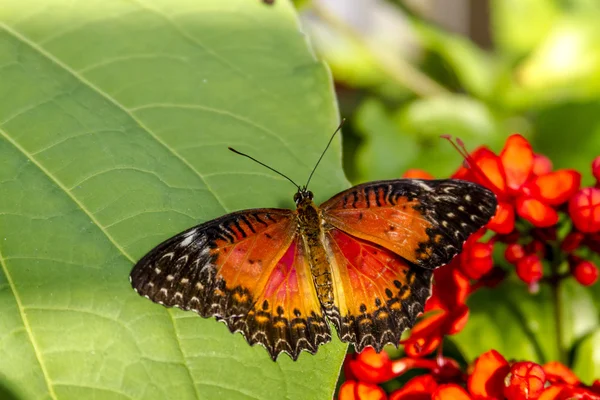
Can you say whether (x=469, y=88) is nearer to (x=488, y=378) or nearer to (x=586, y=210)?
(x=586, y=210)

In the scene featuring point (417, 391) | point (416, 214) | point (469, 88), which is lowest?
point (469, 88)

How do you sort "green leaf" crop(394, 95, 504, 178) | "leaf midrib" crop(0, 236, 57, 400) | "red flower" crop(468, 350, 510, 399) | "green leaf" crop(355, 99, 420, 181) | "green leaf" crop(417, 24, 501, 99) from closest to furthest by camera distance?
"leaf midrib" crop(0, 236, 57, 400)
"red flower" crop(468, 350, 510, 399)
"green leaf" crop(355, 99, 420, 181)
"green leaf" crop(394, 95, 504, 178)
"green leaf" crop(417, 24, 501, 99)

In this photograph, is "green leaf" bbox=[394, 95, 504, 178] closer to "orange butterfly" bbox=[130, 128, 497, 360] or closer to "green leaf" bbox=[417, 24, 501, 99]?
"green leaf" bbox=[417, 24, 501, 99]

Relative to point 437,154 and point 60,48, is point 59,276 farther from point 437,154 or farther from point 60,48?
point 437,154

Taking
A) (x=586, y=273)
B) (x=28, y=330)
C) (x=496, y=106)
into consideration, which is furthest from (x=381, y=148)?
(x=28, y=330)

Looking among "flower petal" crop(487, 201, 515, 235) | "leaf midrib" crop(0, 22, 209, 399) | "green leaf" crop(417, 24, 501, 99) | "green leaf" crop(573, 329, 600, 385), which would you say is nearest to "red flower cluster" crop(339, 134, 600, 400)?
"flower petal" crop(487, 201, 515, 235)

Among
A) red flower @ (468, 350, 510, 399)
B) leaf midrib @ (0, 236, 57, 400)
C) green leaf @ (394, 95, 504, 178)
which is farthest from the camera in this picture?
green leaf @ (394, 95, 504, 178)

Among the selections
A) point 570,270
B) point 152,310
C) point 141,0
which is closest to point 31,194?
point 152,310

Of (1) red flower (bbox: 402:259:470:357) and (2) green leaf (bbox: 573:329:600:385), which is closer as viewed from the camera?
(1) red flower (bbox: 402:259:470:357)
